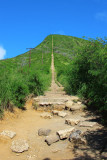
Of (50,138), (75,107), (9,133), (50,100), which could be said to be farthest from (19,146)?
(50,100)

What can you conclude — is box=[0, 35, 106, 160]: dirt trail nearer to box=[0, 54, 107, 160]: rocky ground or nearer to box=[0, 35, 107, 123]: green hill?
box=[0, 54, 107, 160]: rocky ground

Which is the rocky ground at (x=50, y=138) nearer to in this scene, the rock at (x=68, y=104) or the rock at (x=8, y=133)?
the rock at (x=8, y=133)

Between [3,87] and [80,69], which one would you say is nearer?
[3,87]

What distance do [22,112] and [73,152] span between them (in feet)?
14.8

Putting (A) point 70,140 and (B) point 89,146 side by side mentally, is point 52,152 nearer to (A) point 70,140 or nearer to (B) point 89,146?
(A) point 70,140

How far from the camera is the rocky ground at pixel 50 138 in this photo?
15.8 ft

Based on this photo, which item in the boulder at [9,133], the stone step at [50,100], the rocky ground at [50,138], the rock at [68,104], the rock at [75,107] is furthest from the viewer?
the stone step at [50,100]

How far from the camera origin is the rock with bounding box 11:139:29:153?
197 inches

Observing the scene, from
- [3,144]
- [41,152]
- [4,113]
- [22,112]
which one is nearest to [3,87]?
[4,113]

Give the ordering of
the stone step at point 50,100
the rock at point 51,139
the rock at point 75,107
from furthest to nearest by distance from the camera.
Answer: the stone step at point 50,100 → the rock at point 75,107 → the rock at point 51,139

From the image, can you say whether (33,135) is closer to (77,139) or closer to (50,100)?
(77,139)

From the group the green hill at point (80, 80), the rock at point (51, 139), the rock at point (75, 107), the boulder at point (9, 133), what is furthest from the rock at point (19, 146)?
the rock at point (75, 107)

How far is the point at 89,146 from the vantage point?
5.19 metres

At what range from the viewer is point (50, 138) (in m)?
5.68
